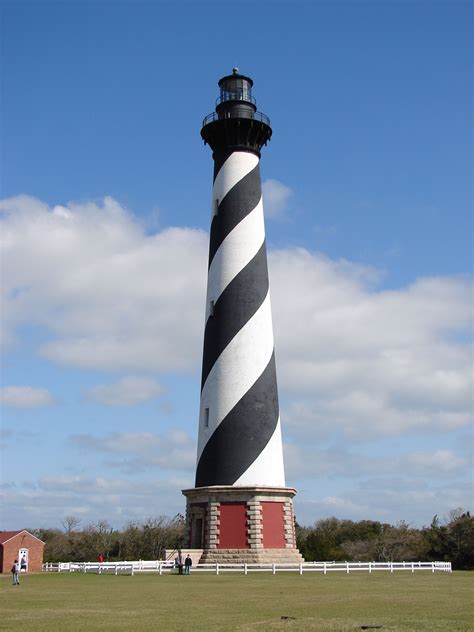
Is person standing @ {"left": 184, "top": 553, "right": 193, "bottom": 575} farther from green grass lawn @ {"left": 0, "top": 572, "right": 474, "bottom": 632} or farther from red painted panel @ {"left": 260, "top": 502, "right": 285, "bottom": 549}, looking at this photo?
red painted panel @ {"left": 260, "top": 502, "right": 285, "bottom": 549}

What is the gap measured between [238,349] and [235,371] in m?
0.96

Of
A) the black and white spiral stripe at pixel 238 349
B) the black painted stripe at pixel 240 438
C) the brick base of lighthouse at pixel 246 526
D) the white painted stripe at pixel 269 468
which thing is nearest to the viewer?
the brick base of lighthouse at pixel 246 526

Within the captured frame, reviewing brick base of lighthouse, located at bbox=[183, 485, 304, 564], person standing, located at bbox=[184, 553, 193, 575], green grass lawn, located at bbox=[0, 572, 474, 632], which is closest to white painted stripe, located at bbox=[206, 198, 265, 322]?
brick base of lighthouse, located at bbox=[183, 485, 304, 564]

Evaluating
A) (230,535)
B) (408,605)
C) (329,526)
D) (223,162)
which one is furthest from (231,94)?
(329,526)

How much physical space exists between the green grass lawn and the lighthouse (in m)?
6.00

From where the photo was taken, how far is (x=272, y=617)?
1405 centimetres

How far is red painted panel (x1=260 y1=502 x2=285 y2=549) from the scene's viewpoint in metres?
31.1

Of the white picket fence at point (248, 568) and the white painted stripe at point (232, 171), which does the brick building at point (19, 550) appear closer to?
the white picket fence at point (248, 568)

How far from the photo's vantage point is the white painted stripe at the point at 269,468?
3139cm

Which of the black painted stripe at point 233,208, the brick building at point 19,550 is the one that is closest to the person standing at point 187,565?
the black painted stripe at point 233,208

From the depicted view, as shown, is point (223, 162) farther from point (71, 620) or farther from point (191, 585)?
point (71, 620)

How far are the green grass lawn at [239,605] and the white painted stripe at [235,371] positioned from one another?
8.59 m

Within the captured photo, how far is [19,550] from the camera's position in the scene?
40.9 meters

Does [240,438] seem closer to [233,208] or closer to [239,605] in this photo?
[233,208]
